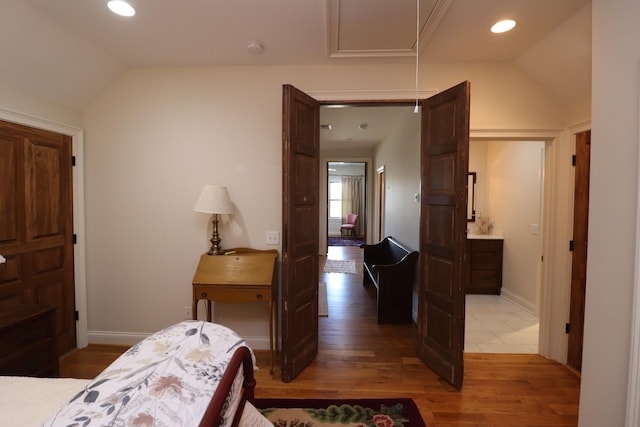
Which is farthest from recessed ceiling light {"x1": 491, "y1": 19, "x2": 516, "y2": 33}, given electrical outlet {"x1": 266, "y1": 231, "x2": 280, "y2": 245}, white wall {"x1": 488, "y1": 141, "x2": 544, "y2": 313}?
electrical outlet {"x1": 266, "y1": 231, "x2": 280, "y2": 245}

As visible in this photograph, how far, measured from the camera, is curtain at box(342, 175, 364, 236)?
11.7 meters

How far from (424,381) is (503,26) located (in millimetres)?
2798

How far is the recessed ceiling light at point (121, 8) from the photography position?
6.06 feet

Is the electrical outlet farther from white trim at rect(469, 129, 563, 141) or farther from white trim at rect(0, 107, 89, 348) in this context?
white trim at rect(469, 129, 563, 141)

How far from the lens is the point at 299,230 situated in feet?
7.96

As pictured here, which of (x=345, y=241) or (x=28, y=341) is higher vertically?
(x=28, y=341)

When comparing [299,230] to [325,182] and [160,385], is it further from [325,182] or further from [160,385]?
[325,182]

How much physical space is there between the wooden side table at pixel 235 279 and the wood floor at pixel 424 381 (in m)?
0.54

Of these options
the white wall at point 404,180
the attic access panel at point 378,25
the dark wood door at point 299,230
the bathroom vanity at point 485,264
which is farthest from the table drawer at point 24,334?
the bathroom vanity at point 485,264

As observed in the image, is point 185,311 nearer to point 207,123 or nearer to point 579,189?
point 207,123

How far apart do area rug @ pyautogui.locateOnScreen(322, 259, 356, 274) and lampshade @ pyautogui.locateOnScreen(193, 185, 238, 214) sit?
3.80 metres

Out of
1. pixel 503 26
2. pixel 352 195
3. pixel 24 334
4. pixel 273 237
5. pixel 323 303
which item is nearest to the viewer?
pixel 24 334

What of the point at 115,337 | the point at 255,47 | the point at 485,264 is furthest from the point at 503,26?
the point at 115,337

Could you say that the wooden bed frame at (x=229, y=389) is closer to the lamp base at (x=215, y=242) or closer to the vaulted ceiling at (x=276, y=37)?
the lamp base at (x=215, y=242)
